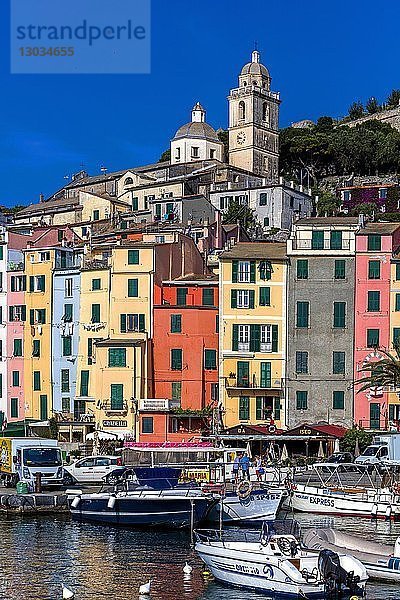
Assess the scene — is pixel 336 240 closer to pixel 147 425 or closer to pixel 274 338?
pixel 274 338

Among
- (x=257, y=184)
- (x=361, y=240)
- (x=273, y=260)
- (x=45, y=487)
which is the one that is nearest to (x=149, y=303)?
(x=273, y=260)

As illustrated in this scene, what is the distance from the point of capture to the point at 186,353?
68438 mm

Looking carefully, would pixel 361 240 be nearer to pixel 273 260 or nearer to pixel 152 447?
pixel 273 260

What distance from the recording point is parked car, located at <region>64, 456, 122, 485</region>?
52.8 meters

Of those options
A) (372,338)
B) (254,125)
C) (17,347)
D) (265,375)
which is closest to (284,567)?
(265,375)

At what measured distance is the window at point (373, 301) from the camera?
2613 inches

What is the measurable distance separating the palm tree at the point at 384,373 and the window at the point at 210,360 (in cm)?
879

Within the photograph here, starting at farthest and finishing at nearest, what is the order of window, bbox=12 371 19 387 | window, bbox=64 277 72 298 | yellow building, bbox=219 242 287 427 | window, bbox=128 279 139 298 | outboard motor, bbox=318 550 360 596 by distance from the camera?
window, bbox=12 371 19 387, window, bbox=64 277 72 298, window, bbox=128 279 139 298, yellow building, bbox=219 242 287 427, outboard motor, bbox=318 550 360 596

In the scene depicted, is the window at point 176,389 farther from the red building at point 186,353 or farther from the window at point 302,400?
the window at point 302,400

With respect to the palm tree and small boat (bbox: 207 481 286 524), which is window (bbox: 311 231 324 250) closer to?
the palm tree

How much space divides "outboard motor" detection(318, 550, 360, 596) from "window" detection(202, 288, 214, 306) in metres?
39.6

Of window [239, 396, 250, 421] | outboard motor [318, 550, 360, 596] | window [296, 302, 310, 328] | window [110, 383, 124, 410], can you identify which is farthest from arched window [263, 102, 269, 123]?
outboard motor [318, 550, 360, 596]

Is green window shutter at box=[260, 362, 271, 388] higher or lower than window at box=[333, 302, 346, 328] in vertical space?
lower

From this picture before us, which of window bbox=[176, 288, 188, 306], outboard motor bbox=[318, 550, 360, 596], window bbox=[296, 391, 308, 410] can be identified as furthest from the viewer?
window bbox=[176, 288, 188, 306]
